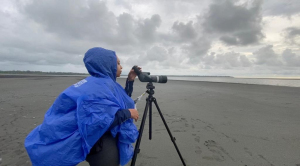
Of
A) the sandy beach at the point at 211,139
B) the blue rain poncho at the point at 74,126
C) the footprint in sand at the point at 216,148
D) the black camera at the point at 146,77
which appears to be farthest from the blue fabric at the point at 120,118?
the footprint in sand at the point at 216,148

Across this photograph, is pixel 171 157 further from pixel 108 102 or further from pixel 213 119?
pixel 213 119

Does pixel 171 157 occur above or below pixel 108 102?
below

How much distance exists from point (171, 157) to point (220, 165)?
3.13 feet

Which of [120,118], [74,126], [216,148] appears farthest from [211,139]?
[74,126]

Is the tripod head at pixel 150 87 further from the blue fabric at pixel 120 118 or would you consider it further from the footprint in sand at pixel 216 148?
the footprint in sand at pixel 216 148

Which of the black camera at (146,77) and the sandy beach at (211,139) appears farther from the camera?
the sandy beach at (211,139)

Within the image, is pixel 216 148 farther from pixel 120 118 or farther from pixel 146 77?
pixel 120 118

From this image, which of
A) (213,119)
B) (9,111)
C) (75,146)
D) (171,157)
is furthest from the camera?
(9,111)

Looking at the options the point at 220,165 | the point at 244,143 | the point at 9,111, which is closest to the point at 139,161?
the point at 220,165

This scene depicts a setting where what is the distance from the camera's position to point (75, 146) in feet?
4.83

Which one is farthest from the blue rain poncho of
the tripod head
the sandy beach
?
the sandy beach

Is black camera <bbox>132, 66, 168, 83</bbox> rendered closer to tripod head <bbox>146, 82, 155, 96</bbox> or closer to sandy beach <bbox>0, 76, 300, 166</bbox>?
tripod head <bbox>146, 82, 155, 96</bbox>

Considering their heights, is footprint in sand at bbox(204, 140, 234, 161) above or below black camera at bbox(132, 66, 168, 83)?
below

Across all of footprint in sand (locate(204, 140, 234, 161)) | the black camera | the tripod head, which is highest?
the black camera
